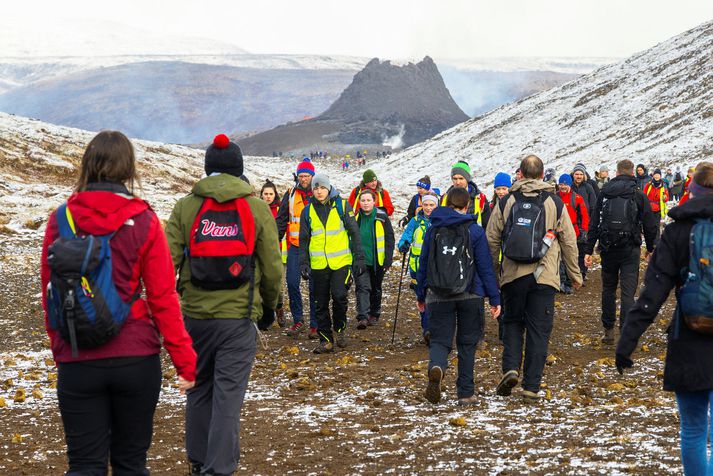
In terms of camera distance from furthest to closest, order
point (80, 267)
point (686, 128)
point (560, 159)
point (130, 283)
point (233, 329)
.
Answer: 1. point (560, 159)
2. point (686, 128)
3. point (233, 329)
4. point (130, 283)
5. point (80, 267)

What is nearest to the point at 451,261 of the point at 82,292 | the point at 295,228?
the point at 82,292

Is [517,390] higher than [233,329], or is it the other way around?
[233,329]

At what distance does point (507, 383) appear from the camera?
8.18 meters

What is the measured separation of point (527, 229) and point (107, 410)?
16.2 feet

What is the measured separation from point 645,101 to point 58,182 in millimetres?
54341

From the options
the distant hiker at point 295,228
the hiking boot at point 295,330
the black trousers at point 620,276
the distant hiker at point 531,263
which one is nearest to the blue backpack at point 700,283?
the distant hiker at point 531,263

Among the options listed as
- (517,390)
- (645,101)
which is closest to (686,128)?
(645,101)

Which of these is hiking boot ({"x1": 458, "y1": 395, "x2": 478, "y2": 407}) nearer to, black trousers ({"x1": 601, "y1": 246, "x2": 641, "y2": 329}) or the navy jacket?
the navy jacket

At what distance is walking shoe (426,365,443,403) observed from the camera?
789 cm

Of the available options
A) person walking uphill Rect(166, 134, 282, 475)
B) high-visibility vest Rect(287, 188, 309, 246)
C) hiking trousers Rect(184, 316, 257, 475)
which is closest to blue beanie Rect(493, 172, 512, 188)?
high-visibility vest Rect(287, 188, 309, 246)

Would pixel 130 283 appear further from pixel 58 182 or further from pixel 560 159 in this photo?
pixel 560 159

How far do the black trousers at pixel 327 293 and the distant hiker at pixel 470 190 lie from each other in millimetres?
1704

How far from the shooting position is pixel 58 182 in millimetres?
28281

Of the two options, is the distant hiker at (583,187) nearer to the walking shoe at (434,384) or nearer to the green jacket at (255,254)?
the walking shoe at (434,384)
